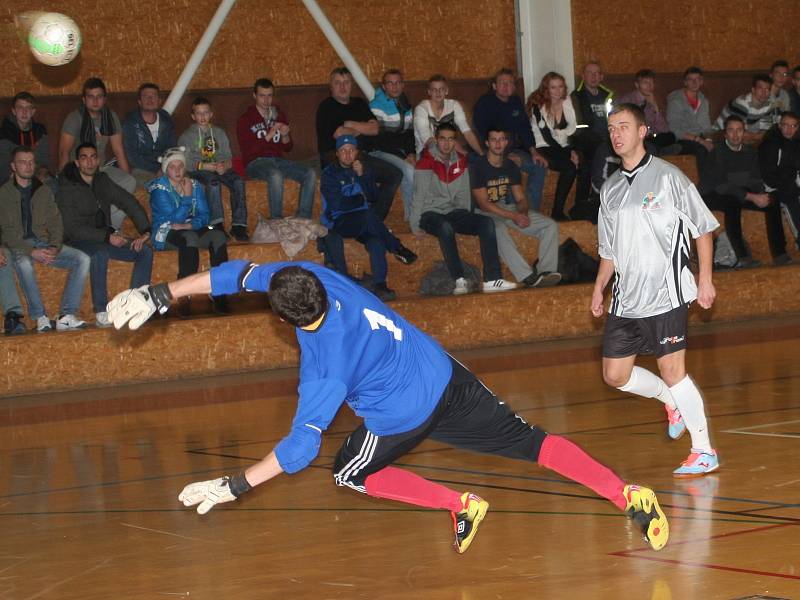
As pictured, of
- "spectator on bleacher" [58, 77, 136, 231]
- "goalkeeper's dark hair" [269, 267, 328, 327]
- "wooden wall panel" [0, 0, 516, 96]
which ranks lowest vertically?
"goalkeeper's dark hair" [269, 267, 328, 327]

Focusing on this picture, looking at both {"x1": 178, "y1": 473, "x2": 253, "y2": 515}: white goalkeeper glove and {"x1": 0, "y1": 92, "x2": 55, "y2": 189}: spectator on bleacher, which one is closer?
{"x1": 178, "y1": 473, "x2": 253, "y2": 515}: white goalkeeper glove

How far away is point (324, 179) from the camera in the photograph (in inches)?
530

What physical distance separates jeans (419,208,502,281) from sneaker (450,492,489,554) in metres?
8.67

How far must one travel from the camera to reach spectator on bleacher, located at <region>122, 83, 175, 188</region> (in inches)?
541

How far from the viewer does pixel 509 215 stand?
14367mm

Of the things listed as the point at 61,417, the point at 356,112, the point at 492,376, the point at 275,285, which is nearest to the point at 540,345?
the point at 492,376

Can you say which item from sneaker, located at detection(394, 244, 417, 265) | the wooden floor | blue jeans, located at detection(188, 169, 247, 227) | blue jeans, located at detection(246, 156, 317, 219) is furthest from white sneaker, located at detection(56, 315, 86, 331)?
sneaker, located at detection(394, 244, 417, 265)

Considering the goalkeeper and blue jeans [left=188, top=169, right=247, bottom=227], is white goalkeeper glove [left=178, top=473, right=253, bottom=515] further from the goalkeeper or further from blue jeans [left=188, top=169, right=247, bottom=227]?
blue jeans [left=188, top=169, right=247, bottom=227]

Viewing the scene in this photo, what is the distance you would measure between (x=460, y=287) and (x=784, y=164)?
4993 mm

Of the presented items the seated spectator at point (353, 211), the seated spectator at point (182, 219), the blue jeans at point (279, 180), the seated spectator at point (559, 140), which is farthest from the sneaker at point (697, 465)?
the seated spectator at point (559, 140)

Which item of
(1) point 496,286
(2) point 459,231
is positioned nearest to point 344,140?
(2) point 459,231

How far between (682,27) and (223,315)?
33.7 ft

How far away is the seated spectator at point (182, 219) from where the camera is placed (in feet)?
41.7

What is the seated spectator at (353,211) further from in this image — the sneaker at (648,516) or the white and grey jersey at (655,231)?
the sneaker at (648,516)
